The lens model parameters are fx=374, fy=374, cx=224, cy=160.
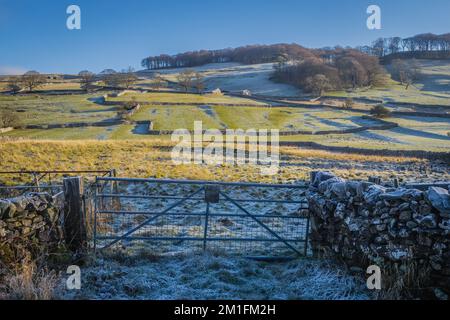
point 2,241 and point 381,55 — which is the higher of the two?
point 381,55

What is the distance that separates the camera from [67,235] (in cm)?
761

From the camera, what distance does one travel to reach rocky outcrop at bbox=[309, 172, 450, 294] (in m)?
5.74

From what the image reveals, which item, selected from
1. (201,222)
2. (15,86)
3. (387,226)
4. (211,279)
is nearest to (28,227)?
(211,279)

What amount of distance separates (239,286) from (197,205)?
8.09m

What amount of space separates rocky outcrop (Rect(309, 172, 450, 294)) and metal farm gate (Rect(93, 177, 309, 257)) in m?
0.92

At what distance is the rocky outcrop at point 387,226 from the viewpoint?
574cm

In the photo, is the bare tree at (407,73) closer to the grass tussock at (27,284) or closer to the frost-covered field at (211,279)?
the frost-covered field at (211,279)

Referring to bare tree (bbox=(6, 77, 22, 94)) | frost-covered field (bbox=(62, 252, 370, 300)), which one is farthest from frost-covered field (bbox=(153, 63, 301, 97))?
frost-covered field (bbox=(62, 252, 370, 300))

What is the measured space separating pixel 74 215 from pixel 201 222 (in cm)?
521

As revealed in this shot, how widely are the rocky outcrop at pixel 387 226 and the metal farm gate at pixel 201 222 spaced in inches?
36.3

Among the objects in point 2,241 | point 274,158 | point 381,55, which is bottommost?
point 274,158

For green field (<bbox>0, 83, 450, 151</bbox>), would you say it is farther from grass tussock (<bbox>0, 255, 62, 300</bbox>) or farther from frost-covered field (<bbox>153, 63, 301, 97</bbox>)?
grass tussock (<bbox>0, 255, 62, 300</bbox>)

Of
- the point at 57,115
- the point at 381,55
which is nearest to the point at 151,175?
the point at 57,115
